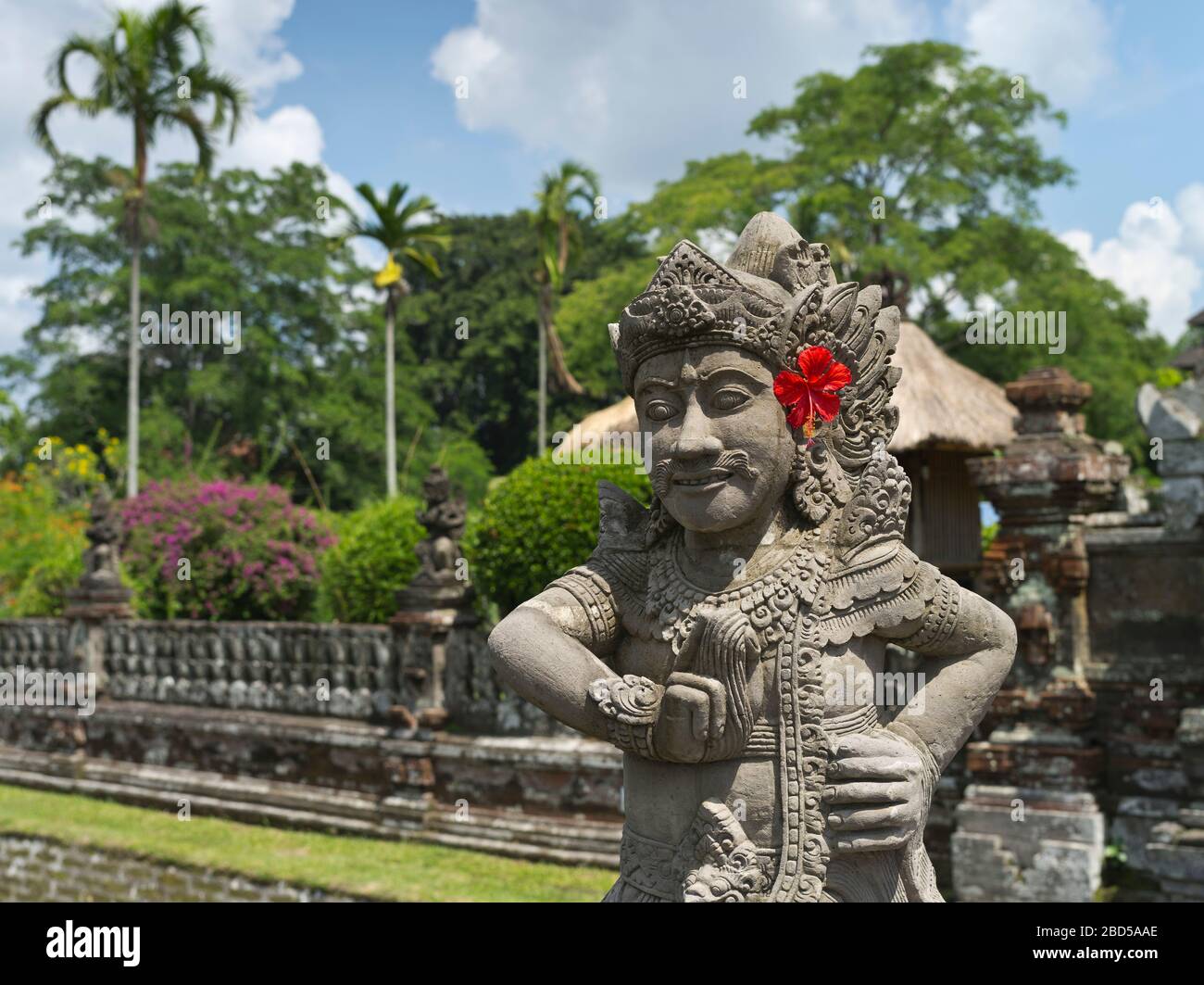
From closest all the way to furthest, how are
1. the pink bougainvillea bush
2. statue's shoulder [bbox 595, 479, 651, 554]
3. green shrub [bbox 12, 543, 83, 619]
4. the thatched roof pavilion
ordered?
statue's shoulder [bbox 595, 479, 651, 554] → the thatched roof pavilion → the pink bougainvillea bush → green shrub [bbox 12, 543, 83, 619]

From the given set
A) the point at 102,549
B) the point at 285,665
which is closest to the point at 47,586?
the point at 102,549

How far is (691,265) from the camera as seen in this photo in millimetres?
2799

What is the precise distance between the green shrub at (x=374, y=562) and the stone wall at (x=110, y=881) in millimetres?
3407

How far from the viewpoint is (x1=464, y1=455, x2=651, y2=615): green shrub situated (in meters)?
8.30

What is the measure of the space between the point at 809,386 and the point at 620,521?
65 cm

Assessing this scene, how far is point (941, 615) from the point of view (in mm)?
2824

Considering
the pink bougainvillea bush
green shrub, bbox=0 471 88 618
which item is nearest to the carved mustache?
the pink bougainvillea bush

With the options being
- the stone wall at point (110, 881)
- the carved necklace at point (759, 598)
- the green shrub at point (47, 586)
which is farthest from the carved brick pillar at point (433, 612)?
the green shrub at point (47, 586)

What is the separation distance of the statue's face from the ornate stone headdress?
0.18ft

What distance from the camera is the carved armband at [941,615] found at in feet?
9.25

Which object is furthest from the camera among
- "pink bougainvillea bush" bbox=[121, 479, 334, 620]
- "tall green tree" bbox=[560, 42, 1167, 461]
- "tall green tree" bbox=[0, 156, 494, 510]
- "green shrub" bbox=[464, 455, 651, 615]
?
"tall green tree" bbox=[0, 156, 494, 510]

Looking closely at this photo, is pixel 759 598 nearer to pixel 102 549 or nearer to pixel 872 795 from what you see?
pixel 872 795

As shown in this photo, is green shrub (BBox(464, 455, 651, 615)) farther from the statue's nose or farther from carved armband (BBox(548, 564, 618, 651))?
the statue's nose
